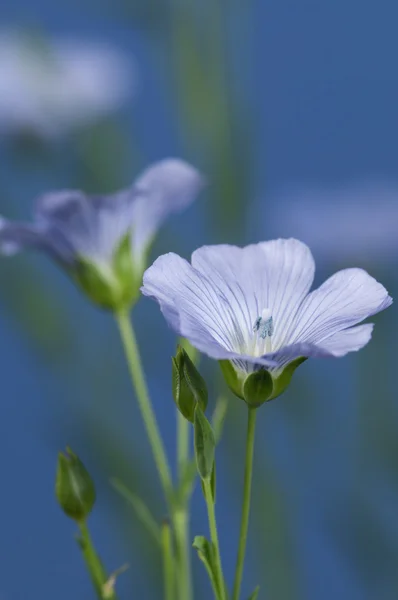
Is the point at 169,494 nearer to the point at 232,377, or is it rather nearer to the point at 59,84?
the point at 232,377

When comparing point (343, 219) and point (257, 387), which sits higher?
point (257, 387)

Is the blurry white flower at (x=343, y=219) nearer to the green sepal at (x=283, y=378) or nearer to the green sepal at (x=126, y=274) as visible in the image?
the green sepal at (x=126, y=274)

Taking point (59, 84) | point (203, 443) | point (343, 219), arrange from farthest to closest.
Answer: point (59, 84) < point (343, 219) < point (203, 443)

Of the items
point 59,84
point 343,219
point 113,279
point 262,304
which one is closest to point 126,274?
point 113,279

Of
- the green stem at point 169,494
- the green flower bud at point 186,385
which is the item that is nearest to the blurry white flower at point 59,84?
the green stem at point 169,494

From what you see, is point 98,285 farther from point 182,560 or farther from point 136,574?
point 136,574

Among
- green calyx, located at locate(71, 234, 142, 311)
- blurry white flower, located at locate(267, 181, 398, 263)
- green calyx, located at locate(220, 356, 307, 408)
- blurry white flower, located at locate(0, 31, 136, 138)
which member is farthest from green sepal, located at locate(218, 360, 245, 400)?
A: blurry white flower, located at locate(0, 31, 136, 138)

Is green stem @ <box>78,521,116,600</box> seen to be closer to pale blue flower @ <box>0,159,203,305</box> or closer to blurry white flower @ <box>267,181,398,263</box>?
pale blue flower @ <box>0,159,203,305</box>
